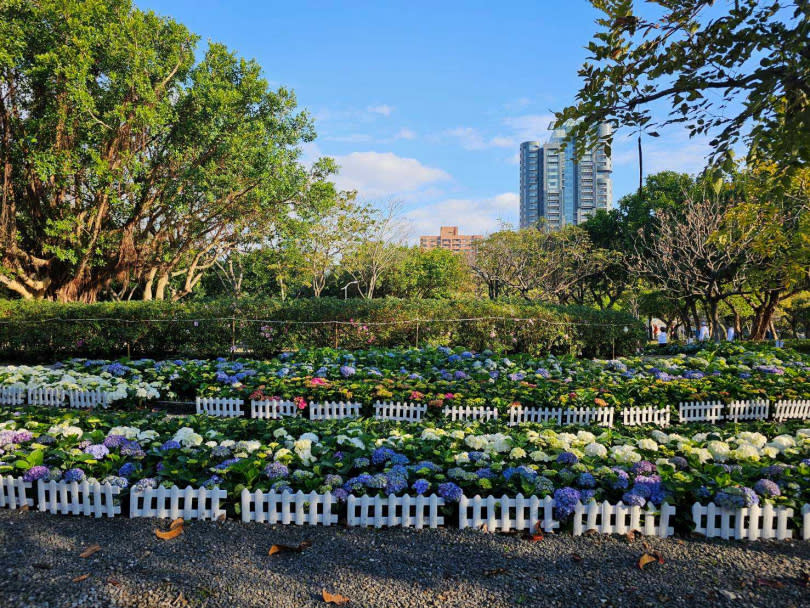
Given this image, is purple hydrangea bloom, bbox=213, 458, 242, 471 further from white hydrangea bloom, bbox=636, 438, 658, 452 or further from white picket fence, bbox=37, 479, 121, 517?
white hydrangea bloom, bbox=636, 438, 658, 452

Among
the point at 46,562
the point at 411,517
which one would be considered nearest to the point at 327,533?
the point at 411,517

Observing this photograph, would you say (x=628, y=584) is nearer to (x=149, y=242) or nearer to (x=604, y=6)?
(x=604, y=6)

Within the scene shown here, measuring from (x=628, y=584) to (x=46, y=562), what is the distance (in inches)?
126

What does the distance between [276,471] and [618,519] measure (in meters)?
2.33

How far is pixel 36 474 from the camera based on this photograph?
3.72 metres

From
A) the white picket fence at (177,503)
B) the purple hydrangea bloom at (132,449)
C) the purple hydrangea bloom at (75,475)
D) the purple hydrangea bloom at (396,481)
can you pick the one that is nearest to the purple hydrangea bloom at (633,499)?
the purple hydrangea bloom at (396,481)

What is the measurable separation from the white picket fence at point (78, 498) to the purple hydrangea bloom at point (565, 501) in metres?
2.98

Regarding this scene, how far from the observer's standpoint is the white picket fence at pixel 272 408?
21.2 ft

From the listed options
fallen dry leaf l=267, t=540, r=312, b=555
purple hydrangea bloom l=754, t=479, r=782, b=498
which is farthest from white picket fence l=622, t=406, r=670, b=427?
fallen dry leaf l=267, t=540, r=312, b=555

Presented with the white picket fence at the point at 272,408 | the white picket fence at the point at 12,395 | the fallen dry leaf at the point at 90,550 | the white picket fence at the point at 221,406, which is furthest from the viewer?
the white picket fence at the point at 12,395

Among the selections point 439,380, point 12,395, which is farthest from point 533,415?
point 12,395

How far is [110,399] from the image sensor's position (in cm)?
680

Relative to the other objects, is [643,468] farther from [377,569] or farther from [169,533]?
[169,533]

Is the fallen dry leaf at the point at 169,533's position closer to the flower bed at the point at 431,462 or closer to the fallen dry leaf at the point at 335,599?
the flower bed at the point at 431,462
